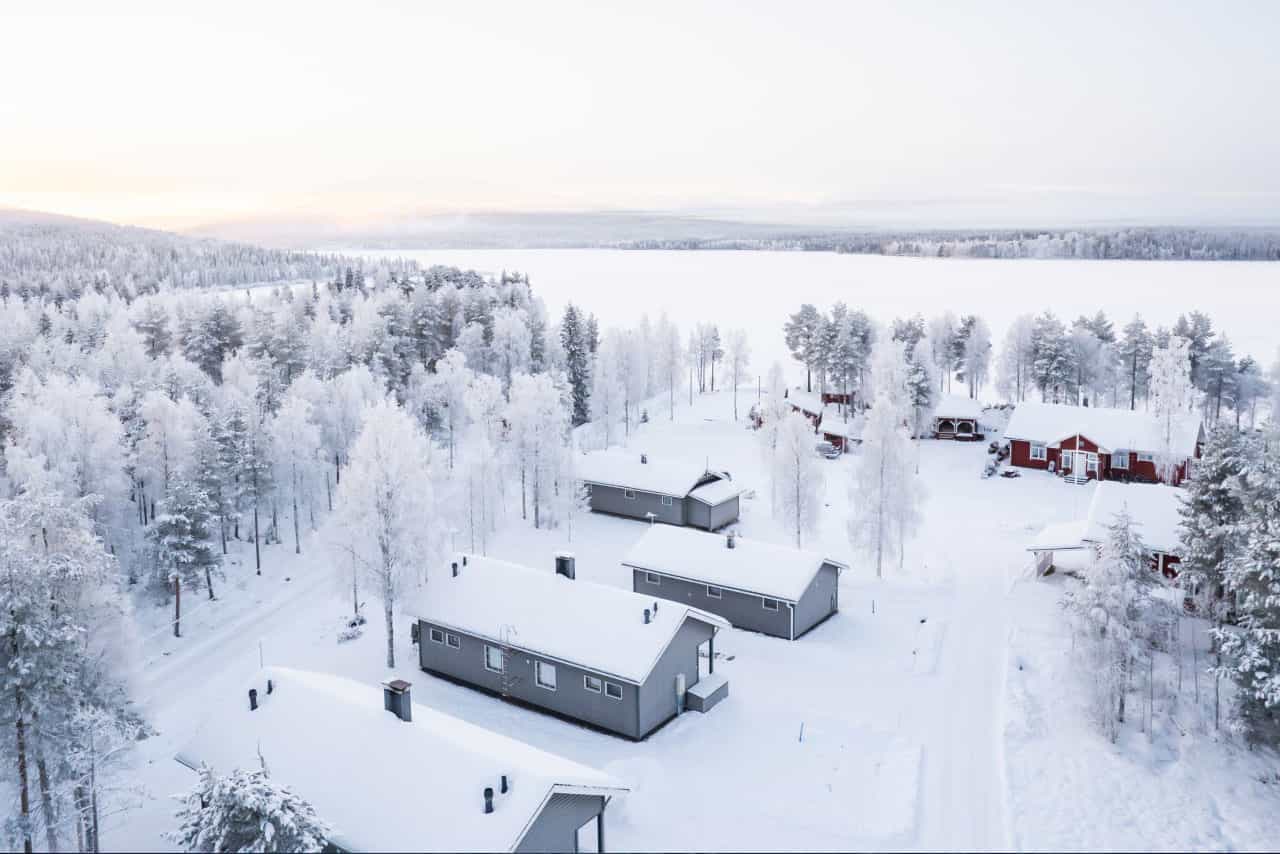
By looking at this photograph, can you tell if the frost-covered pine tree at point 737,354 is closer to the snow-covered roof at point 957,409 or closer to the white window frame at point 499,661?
the snow-covered roof at point 957,409

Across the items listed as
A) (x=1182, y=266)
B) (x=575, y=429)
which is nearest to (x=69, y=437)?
(x=575, y=429)

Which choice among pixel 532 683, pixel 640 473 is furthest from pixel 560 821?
pixel 640 473

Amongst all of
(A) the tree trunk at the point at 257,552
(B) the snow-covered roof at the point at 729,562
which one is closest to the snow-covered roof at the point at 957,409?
(B) the snow-covered roof at the point at 729,562

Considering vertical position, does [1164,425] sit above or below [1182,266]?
below

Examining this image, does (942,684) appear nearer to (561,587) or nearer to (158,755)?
(561,587)

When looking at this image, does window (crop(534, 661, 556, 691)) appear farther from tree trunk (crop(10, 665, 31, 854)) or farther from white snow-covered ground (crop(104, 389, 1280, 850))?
tree trunk (crop(10, 665, 31, 854))

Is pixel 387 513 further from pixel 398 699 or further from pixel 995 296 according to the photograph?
pixel 995 296

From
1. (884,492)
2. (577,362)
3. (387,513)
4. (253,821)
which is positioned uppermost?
(577,362)
